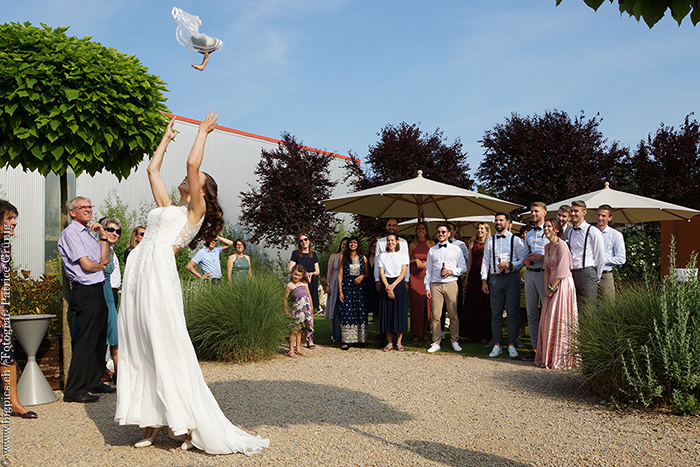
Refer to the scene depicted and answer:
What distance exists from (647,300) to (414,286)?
4.47 metres

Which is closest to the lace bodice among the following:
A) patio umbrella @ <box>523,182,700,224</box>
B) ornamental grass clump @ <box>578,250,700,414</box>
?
ornamental grass clump @ <box>578,250,700,414</box>

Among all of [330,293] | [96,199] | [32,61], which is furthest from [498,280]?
[96,199]

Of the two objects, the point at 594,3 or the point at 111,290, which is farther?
the point at 111,290

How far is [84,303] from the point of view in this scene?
569cm

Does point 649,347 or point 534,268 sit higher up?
point 534,268

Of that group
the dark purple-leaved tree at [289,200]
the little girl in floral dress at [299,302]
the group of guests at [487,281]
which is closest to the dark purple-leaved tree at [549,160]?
the dark purple-leaved tree at [289,200]

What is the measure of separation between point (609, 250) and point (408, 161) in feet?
33.7

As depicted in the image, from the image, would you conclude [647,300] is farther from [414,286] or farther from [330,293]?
[330,293]

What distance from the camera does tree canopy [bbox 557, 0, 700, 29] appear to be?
237cm

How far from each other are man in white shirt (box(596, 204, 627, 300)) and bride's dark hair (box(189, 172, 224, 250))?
610 cm

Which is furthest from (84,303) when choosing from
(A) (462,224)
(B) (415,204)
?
(A) (462,224)

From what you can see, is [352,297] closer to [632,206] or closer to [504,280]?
[504,280]

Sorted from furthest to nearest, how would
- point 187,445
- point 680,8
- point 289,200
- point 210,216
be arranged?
point 289,200 < point 210,216 < point 187,445 < point 680,8

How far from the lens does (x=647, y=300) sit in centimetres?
554
